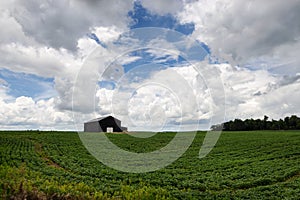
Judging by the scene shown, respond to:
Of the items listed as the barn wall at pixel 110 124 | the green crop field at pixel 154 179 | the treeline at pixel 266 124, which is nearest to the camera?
the green crop field at pixel 154 179

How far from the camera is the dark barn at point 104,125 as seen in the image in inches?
2504

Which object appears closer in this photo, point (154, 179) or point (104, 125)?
point (154, 179)

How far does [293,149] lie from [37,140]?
31.7 meters

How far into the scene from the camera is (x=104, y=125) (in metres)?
64.1

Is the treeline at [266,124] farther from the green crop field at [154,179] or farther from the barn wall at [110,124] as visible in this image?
the green crop field at [154,179]

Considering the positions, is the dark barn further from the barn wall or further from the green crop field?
the green crop field

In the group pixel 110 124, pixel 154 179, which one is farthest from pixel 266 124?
pixel 154 179

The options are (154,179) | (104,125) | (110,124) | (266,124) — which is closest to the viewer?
(154,179)

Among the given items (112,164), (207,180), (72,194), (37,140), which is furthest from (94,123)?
(72,194)

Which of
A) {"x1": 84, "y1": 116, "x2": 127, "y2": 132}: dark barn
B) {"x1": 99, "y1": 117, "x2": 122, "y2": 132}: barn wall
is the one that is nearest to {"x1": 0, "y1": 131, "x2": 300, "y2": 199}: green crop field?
{"x1": 84, "y1": 116, "x2": 127, "y2": 132}: dark barn

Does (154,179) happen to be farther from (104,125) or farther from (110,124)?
(110,124)

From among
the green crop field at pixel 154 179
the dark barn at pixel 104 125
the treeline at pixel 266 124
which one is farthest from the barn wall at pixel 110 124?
the treeline at pixel 266 124

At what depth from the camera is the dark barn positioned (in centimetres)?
6359

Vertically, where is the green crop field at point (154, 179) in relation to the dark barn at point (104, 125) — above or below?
below
